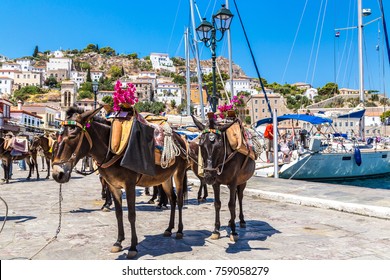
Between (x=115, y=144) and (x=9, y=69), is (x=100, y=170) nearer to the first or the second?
(x=115, y=144)

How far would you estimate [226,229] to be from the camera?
20.1 ft

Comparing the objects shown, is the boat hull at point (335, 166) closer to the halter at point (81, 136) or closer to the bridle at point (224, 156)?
the bridle at point (224, 156)

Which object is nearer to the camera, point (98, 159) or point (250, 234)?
point (98, 159)

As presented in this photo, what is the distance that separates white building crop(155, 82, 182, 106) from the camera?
501ft

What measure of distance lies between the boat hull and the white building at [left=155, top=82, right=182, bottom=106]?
430 feet

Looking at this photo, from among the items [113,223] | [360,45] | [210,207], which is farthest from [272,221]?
[360,45]

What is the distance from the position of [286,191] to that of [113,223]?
5.37 metres

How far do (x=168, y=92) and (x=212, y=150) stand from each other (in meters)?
153

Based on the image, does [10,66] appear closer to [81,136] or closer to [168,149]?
[168,149]

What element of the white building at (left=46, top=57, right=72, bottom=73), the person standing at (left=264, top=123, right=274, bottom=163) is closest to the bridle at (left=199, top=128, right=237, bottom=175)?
the person standing at (left=264, top=123, right=274, bottom=163)

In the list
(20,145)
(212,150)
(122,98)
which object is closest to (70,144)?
(122,98)

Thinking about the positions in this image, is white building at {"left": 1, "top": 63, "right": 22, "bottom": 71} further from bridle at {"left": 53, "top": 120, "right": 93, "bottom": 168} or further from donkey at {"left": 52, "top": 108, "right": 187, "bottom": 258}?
bridle at {"left": 53, "top": 120, "right": 93, "bottom": 168}

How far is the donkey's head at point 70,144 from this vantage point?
401 centimetres

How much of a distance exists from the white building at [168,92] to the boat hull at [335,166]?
430 ft
